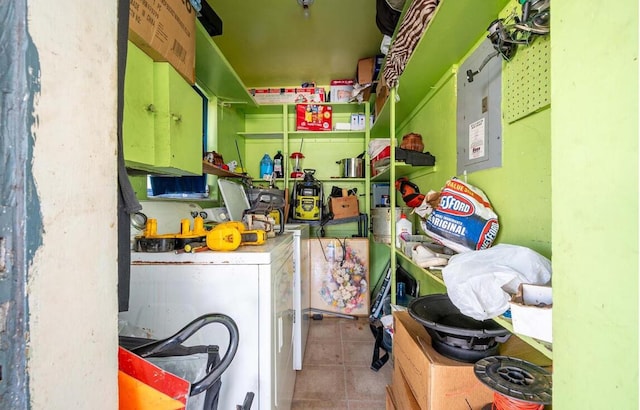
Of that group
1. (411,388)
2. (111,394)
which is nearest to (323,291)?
(411,388)

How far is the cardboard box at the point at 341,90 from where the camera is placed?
3.01 meters

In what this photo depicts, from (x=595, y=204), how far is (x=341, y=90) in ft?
9.68

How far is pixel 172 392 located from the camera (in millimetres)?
498

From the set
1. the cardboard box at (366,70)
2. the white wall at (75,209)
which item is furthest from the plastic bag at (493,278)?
the cardboard box at (366,70)

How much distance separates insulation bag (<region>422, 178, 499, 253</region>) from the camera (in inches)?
41.6

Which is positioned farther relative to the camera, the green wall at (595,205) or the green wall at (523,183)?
the green wall at (523,183)

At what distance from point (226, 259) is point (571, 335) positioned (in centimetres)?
94

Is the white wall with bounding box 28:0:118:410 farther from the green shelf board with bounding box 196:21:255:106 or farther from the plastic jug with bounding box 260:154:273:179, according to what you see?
the plastic jug with bounding box 260:154:273:179

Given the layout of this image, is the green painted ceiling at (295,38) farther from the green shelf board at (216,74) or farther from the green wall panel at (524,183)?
the green wall panel at (524,183)

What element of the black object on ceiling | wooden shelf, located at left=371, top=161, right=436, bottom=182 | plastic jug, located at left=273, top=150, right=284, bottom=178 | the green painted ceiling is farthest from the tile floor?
the green painted ceiling

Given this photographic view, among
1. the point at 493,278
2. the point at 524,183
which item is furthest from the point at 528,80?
the point at 493,278

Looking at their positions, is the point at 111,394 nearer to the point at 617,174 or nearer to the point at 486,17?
the point at 617,174

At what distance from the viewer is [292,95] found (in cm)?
317

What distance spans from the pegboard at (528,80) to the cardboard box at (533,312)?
62 centimetres
